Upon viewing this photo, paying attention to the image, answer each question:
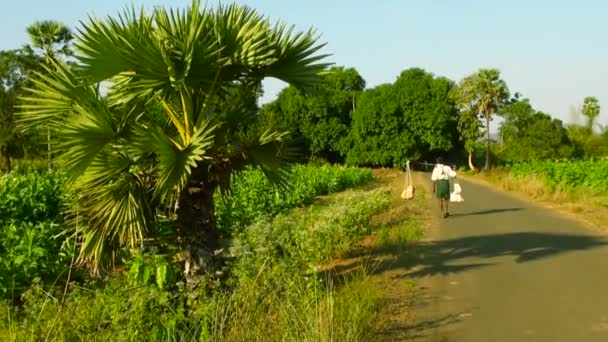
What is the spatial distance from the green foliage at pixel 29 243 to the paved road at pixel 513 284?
186 inches

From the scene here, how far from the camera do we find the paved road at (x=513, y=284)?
8062mm

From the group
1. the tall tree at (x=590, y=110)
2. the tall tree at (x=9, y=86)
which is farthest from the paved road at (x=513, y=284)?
the tall tree at (x=590, y=110)

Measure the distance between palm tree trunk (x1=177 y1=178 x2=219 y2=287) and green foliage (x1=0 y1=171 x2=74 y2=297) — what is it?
1.61 meters

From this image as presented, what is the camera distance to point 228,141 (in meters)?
8.83

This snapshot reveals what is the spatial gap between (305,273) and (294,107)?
227 feet

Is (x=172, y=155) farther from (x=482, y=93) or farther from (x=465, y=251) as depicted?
(x=482, y=93)

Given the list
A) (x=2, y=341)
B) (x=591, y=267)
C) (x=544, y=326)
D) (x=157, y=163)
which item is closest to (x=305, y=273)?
(x=157, y=163)

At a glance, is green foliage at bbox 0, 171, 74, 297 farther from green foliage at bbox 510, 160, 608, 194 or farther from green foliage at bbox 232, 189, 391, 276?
green foliage at bbox 510, 160, 608, 194

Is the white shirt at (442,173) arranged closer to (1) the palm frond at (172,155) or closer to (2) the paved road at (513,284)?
(2) the paved road at (513,284)

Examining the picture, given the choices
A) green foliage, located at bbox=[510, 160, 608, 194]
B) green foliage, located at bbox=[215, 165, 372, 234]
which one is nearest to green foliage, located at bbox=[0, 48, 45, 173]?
green foliage, located at bbox=[215, 165, 372, 234]

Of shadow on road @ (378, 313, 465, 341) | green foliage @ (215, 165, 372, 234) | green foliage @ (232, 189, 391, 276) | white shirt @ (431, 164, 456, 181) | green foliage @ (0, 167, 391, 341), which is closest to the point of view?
green foliage @ (0, 167, 391, 341)

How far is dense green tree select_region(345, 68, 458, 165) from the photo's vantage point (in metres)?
74.9

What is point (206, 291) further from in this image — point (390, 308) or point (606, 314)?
point (606, 314)

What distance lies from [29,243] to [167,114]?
426 cm
